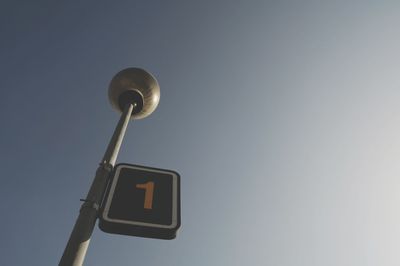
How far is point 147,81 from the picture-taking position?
5699 mm

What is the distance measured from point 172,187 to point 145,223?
2.30ft

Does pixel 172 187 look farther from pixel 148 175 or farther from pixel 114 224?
pixel 114 224

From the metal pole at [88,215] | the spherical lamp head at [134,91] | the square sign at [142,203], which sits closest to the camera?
the metal pole at [88,215]

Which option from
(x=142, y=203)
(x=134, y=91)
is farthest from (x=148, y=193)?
(x=134, y=91)

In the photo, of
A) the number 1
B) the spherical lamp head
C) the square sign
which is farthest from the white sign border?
the spherical lamp head

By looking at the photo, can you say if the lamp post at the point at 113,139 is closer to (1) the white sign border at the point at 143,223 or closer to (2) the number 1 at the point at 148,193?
(1) the white sign border at the point at 143,223

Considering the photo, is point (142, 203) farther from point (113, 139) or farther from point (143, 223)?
point (113, 139)

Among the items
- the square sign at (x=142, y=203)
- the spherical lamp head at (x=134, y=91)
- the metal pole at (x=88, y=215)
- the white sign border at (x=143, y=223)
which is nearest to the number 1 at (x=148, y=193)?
the square sign at (x=142, y=203)

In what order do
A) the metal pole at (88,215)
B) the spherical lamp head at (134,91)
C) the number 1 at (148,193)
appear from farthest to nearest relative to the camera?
the spherical lamp head at (134,91) → the number 1 at (148,193) → the metal pole at (88,215)

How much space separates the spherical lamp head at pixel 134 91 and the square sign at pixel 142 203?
2.19 meters

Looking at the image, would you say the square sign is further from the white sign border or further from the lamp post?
the lamp post

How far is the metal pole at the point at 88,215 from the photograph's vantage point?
92.1 inches

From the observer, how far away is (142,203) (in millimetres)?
2963

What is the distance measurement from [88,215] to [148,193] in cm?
67
